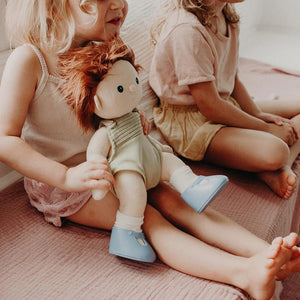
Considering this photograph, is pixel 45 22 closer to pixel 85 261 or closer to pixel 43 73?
pixel 43 73

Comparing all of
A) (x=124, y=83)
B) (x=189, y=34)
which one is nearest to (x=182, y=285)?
(x=124, y=83)

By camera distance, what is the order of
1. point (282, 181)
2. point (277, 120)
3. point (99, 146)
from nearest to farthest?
1. point (99, 146)
2. point (282, 181)
3. point (277, 120)

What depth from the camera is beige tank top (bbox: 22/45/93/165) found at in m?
0.86

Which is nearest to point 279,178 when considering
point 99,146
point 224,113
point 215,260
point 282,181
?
point 282,181

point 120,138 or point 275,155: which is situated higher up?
point 120,138

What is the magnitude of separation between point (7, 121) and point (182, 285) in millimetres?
442

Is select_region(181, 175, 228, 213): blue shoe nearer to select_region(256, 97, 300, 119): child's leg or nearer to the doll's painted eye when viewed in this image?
the doll's painted eye

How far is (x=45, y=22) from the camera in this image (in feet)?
2.75

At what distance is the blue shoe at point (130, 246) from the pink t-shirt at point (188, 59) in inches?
18.3

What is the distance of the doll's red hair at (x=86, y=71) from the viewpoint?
30.6 inches

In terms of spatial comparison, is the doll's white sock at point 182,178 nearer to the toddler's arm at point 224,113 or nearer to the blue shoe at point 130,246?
the blue shoe at point 130,246

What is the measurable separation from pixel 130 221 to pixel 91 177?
11 cm

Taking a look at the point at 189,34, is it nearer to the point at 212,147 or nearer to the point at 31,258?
the point at 212,147

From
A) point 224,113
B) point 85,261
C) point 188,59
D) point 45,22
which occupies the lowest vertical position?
point 85,261
